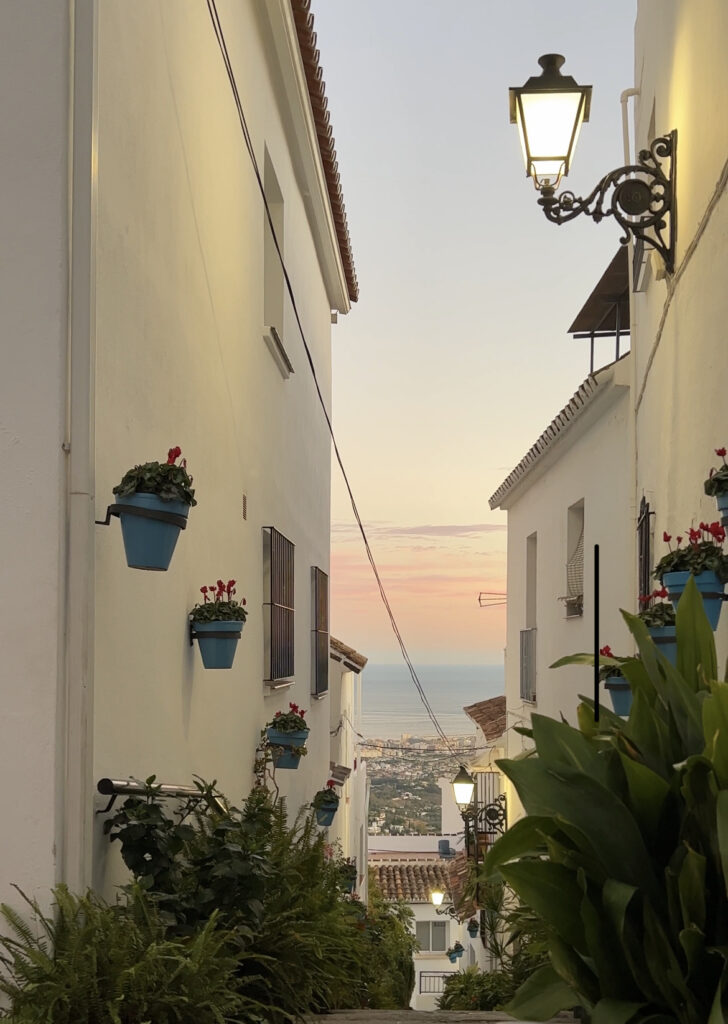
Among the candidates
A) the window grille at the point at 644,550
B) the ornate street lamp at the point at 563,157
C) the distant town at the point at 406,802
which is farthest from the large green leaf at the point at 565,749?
the distant town at the point at 406,802

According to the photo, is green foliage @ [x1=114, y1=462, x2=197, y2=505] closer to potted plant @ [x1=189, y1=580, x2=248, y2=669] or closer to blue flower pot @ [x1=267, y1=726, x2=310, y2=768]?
potted plant @ [x1=189, y1=580, x2=248, y2=669]

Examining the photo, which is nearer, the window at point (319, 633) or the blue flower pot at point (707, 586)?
the blue flower pot at point (707, 586)

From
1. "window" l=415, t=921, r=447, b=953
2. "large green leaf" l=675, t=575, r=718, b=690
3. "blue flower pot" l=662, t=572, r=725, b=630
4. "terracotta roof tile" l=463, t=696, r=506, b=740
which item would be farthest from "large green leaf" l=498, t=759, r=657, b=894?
"window" l=415, t=921, r=447, b=953

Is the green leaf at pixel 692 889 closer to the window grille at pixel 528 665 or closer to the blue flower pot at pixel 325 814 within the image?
the blue flower pot at pixel 325 814

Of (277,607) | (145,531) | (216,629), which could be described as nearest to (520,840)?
(145,531)

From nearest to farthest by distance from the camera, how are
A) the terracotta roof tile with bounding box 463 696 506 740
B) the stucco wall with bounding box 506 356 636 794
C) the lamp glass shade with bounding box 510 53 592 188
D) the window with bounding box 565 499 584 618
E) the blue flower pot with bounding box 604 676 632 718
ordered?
the blue flower pot with bounding box 604 676 632 718 → the lamp glass shade with bounding box 510 53 592 188 → the stucco wall with bounding box 506 356 636 794 → the window with bounding box 565 499 584 618 → the terracotta roof tile with bounding box 463 696 506 740

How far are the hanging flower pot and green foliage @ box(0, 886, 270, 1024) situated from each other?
90 cm

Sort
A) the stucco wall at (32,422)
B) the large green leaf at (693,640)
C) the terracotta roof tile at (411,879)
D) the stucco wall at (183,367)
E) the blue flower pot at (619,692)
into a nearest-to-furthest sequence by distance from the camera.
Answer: the large green leaf at (693,640), the stucco wall at (32,422), the stucco wall at (183,367), the blue flower pot at (619,692), the terracotta roof tile at (411,879)

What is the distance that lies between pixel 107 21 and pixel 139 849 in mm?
2402

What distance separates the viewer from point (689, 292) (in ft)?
16.1

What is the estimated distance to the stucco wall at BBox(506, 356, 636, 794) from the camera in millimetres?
8117

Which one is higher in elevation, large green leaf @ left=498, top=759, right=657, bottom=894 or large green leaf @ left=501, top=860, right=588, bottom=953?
large green leaf @ left=498, top=759, right=657, bottom=894

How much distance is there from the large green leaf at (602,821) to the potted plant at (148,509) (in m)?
1.29

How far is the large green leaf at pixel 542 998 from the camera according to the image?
8.07 ft
